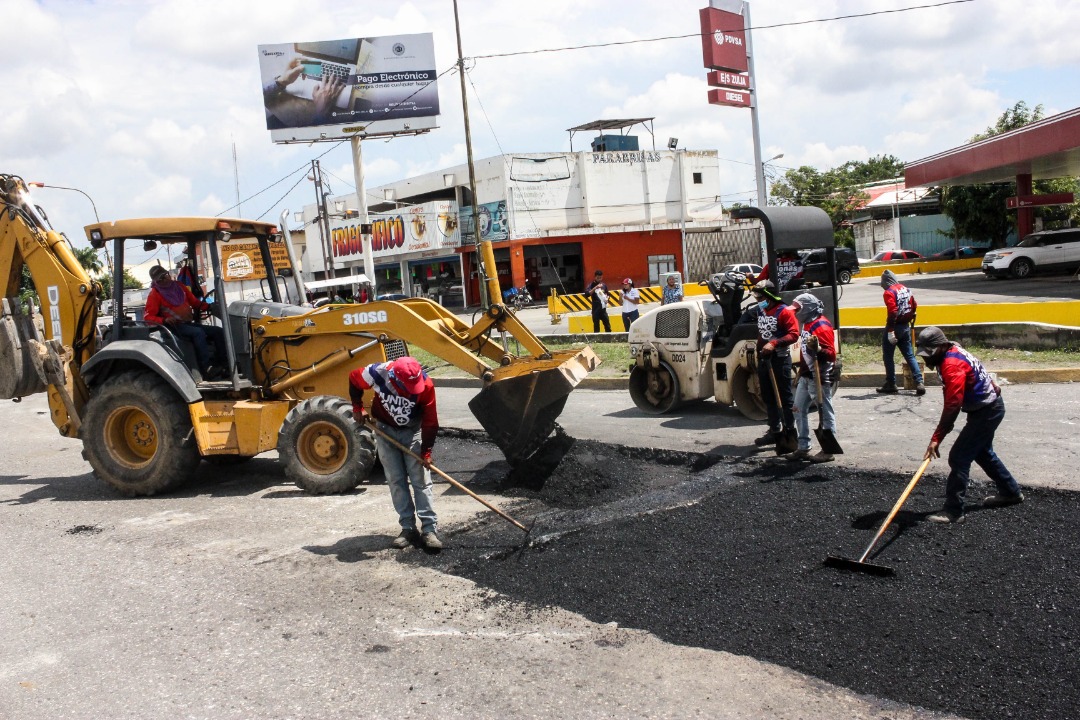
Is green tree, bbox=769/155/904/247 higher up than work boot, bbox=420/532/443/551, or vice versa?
green tree, bbox=769/155/904/247

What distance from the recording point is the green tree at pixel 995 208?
3753 cm

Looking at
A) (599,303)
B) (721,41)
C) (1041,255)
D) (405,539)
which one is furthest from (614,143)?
(405,539)

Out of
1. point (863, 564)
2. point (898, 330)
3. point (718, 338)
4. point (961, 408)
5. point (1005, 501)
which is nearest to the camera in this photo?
point (863, 564)

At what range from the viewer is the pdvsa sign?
32.1 meters

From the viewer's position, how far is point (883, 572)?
518cm

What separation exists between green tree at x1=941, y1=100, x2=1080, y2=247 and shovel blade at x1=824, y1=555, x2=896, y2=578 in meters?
36.9

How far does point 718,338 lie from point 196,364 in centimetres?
595

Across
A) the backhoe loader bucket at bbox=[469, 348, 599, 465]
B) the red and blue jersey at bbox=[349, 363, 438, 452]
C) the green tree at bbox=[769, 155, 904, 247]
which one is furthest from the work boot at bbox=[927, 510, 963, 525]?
the green tree at bbox=[769, 155, 904, 247]

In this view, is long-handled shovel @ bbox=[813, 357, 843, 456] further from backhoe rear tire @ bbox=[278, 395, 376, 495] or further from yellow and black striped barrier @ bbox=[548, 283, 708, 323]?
yellow and black striped barrier @ bbox=[548, 283, 708, 323]

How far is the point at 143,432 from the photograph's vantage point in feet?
28.9

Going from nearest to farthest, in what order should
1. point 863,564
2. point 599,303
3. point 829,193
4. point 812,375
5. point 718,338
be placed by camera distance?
point 863,564, point 812,375, point 718,338, point 599,303, point 829,193

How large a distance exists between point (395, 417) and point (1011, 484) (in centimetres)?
442

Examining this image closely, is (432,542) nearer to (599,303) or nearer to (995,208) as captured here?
(599,303)

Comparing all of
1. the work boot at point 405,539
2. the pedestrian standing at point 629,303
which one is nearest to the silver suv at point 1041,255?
the pedestrian standing at point 629,303
